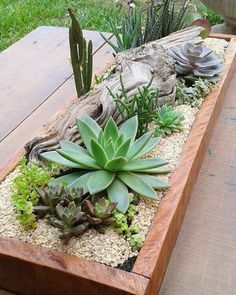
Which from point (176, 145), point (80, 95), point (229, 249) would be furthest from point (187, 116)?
point (229, 249)

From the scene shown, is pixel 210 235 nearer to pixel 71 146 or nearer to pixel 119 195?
pixel 119 195

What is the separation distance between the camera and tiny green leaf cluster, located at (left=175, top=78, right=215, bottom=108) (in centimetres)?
132

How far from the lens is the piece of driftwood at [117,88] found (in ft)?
3.56

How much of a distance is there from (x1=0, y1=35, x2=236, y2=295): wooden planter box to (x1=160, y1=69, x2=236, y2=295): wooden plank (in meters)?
0.03

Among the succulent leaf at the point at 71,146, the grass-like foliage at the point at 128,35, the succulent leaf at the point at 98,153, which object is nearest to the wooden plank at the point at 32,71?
the grass-like foliage at the point at 128,35

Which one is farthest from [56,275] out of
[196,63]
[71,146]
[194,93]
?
[196,63]

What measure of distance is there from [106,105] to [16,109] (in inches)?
17.3

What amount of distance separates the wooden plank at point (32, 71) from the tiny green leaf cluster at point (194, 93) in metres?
0.46

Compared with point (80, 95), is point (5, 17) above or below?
below

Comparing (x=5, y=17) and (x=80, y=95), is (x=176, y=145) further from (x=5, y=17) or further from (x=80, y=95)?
(x=5, y=17)

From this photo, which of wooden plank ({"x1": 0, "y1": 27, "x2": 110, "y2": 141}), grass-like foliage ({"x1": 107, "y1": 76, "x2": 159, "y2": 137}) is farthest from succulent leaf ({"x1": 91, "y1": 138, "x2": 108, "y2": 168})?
wooden plank ({"x1": 0, "y1": 27, "x2": 110, "y2": 141})

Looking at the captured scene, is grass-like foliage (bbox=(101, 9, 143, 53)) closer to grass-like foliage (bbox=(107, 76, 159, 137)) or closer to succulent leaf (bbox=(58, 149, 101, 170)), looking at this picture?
grass-like foliage (bbox=(107, 76, 159, 137))

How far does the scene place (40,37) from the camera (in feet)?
6.50

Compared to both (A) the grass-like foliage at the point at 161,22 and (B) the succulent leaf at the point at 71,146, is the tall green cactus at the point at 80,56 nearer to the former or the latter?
(B) the succulent leaf at the point at 71,146
